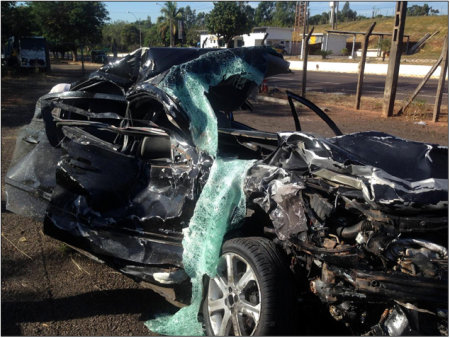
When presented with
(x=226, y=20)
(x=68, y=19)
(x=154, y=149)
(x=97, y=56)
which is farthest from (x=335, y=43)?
(x=154, y=149)

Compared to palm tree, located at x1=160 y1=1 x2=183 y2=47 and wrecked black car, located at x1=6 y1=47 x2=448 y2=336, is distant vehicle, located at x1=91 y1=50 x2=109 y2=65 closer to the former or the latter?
palm tree, located at x1=160 y1=1 x2=183 y2=47

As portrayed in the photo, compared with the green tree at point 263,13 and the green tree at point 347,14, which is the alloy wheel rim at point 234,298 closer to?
the green tree at point 263,13

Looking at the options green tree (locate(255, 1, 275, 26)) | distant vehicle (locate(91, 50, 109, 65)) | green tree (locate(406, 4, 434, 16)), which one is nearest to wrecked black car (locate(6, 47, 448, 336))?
distant vehicle (locate(91, 50, 109, 65))

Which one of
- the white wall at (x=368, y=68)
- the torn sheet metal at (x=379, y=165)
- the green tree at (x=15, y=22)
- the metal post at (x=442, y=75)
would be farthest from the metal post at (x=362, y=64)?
the green tree at (x=15, y=22)

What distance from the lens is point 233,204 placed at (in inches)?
121

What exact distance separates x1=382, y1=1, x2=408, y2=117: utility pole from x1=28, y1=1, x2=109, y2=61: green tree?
36666 millimetres

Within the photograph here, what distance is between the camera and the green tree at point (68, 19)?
142 feet

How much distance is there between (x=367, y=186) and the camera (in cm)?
246

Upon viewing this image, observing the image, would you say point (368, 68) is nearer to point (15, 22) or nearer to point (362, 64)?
point (362, 64)

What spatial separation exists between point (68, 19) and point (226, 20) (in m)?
18.1

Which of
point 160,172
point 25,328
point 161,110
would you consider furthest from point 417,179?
point 25,328

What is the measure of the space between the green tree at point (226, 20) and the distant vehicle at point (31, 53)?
43.4ft

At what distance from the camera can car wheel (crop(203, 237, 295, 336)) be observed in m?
2.62

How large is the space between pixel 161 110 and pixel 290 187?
68.4 inches
